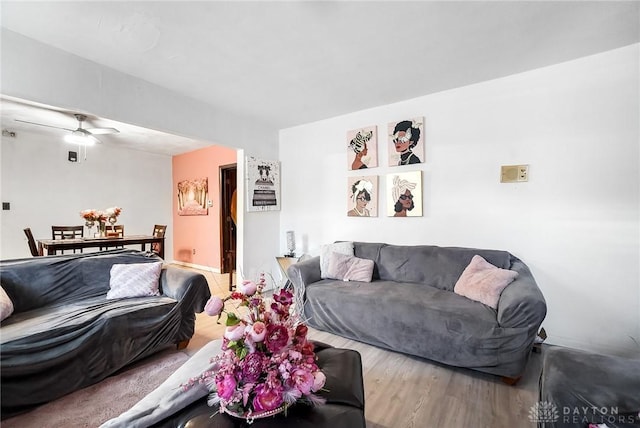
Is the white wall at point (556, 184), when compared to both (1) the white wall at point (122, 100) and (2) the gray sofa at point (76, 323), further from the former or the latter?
(2) the gray sofa at point (76, 323)

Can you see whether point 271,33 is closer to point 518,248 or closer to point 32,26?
point 32,26

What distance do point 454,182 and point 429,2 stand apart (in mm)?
1732

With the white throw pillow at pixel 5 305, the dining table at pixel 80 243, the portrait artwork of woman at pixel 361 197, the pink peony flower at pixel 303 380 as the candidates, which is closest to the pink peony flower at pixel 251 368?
the pink peony flower at pixel 303 380

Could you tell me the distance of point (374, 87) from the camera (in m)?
2.84

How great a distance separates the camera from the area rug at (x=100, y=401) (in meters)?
1.52

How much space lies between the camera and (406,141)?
3.15 meters

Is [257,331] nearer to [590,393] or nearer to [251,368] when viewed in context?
[251,368]

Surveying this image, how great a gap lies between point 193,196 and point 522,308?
18.5ft

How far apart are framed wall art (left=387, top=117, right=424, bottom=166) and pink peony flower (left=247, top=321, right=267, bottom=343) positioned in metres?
2.70

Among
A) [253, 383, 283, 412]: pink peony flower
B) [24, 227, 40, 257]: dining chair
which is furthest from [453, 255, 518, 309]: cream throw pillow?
[24, 227, 40, 257]: dining chair

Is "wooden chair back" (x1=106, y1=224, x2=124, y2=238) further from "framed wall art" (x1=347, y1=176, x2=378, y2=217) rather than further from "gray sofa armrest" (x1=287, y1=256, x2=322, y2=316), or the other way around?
"framed wall art" (x1=347, y1=176, x2=378, y2=217)

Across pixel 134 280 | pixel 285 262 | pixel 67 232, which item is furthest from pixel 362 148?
pixel 67 232

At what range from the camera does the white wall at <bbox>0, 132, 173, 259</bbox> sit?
4.19 meters

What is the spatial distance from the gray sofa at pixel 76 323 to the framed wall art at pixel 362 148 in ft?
7.44
